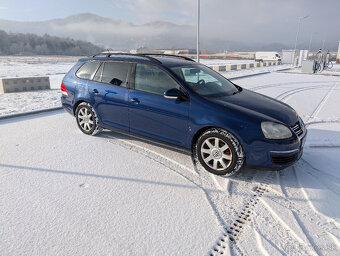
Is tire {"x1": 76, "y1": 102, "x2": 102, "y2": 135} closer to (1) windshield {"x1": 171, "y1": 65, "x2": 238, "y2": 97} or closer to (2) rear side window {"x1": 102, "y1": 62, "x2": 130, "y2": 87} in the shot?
(2) rear side window {"x1": 102, "y1": 62, "x2": 130, "y2": 87}

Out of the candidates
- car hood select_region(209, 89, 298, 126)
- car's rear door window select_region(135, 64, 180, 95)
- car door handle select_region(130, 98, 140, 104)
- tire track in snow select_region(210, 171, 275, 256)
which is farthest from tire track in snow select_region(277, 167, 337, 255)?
car door handle select_region(130, 98, 140, 104)

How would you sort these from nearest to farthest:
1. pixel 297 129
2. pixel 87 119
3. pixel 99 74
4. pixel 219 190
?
pixel 219 190
pixel 297 129
pixel 99 74
pixel 87 119

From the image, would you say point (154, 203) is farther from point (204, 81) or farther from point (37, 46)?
point (37, 46)

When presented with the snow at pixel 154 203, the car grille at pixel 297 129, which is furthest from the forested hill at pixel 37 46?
the car grille at pixel 297 129

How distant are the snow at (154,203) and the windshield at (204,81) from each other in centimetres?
120

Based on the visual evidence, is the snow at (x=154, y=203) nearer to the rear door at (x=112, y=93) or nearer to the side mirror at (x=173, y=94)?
the rear door at (x=112, y=93)

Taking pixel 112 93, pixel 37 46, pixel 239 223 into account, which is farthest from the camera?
pixel 37 46

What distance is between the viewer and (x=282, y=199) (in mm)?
3156

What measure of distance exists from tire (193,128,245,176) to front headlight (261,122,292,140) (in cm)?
39

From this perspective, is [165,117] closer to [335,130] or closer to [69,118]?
[69,118]

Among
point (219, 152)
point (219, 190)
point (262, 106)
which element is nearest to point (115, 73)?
point (219, 152)

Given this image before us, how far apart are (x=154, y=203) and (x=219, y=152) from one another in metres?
1.22

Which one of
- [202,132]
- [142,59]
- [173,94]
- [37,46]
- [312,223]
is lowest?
[312,223]

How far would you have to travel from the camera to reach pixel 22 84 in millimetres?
10797
